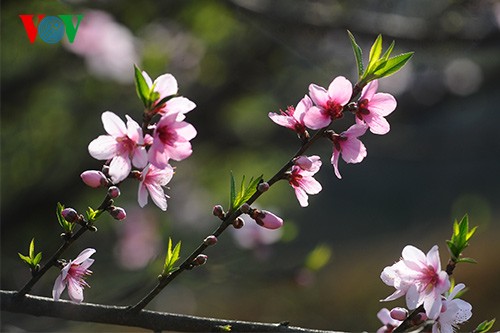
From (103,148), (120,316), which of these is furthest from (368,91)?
(120,316)

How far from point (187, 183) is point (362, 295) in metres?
3.01

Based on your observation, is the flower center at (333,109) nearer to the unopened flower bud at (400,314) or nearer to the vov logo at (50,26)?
the unopened flower bud at (400,314)

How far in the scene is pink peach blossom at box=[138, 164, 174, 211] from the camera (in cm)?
103

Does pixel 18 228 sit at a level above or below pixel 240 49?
below

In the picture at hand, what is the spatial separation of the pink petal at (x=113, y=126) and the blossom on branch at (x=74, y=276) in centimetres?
18

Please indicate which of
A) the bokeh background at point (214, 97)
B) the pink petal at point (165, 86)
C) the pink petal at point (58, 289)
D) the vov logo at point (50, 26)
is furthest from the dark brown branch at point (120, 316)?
the vov logo at point (50, 26)

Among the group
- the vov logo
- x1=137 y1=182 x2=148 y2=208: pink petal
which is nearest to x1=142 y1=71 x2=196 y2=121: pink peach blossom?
x1=137 y1=182 x2=148 y2=208: pink petal

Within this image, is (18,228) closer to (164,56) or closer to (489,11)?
(164,56)

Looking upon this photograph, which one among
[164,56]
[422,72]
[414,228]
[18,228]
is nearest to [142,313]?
[18,228]

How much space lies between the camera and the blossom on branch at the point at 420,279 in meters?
1.00

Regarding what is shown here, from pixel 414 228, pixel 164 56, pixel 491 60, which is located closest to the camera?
pixel 164 56

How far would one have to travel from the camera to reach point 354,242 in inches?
341

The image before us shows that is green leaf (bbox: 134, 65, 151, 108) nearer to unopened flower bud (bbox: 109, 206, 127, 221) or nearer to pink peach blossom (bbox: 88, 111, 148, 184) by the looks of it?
pink peach blossom (bbox: 88, 111, 148, 184)

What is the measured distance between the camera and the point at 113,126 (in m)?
1.02
